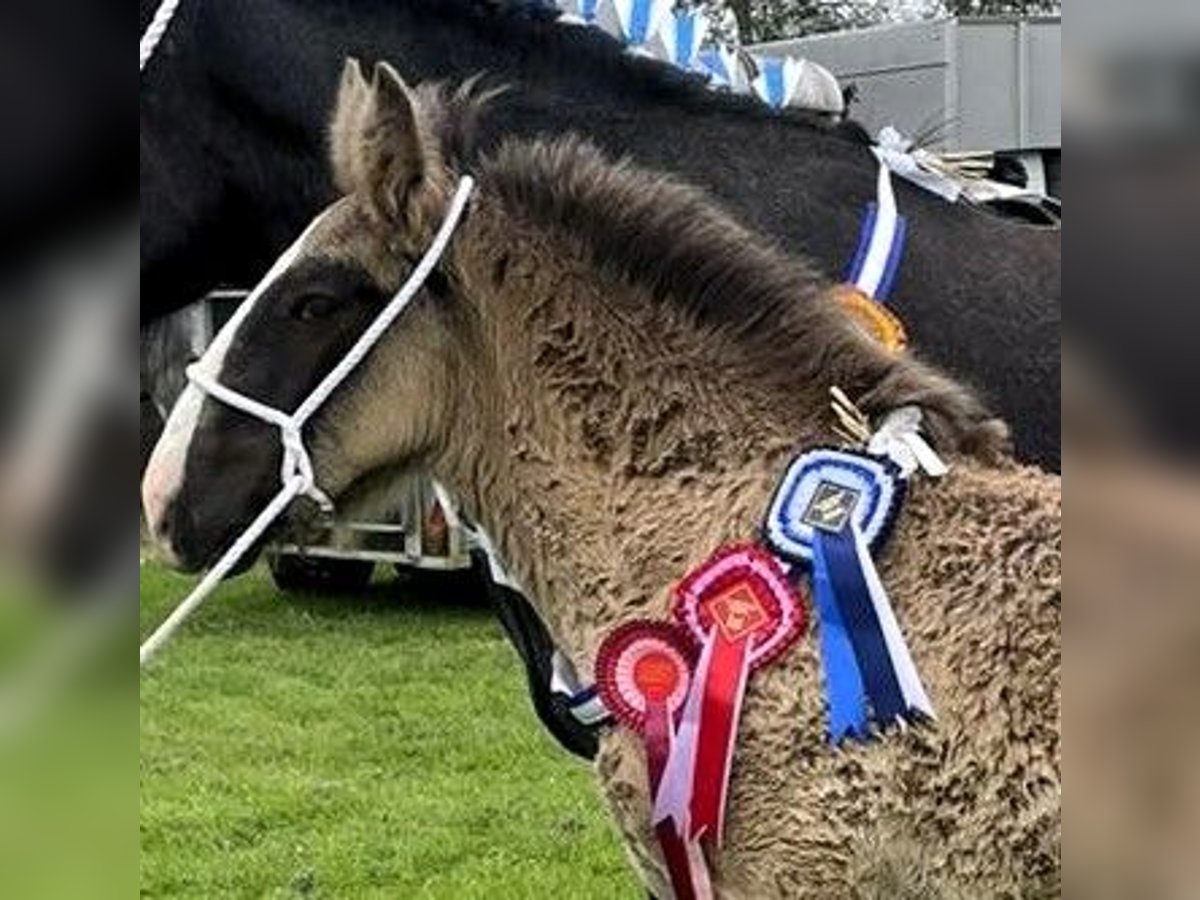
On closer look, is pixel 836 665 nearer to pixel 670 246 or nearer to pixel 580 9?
pixel 670 246

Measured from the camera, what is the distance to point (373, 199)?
8.75ft

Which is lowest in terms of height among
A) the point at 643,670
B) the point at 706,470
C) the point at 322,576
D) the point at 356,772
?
the point at 356,772

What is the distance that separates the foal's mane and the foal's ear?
0.10 metres

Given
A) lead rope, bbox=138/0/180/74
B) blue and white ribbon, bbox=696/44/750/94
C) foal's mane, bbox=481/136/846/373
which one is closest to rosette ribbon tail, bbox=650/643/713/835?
foal's mane, bbox=481/136/846/373

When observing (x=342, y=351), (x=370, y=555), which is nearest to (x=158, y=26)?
(x=342, y=351)

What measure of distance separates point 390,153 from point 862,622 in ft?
2.92

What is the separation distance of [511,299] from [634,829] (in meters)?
0.70

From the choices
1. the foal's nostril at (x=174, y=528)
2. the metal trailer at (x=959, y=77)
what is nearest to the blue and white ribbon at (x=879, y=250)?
the foal's nostril at (x=174, y=528)

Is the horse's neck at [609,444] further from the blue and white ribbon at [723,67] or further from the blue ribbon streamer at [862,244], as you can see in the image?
the blue and white ribbon at [723,67]

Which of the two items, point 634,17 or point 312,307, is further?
point 634,17

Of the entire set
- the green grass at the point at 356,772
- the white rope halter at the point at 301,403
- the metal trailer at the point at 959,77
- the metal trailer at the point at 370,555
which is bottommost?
the green grass at the point at 356,772

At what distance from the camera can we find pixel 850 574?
2.32 m

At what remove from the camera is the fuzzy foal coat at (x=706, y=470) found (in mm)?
2199
